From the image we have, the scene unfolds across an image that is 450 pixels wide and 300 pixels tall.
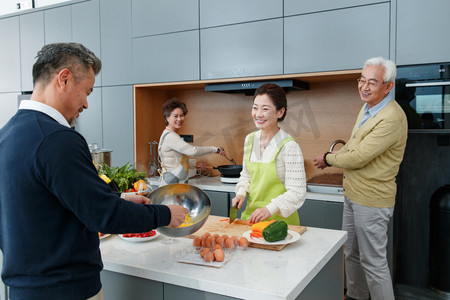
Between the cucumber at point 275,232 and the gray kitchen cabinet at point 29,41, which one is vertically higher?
the gray kitchen cabinet at point 29,41

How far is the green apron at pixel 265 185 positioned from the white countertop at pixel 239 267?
40 cm

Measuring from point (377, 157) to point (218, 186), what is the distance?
130 cm

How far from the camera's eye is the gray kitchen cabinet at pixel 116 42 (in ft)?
12.2

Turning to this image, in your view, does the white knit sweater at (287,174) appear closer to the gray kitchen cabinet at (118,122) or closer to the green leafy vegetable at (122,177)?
the green leafy vegetable at (122,177)

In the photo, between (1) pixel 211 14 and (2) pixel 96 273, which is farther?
(1) pixel 211 14

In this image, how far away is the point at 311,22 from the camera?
2.85 m

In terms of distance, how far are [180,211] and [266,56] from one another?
1.98 m

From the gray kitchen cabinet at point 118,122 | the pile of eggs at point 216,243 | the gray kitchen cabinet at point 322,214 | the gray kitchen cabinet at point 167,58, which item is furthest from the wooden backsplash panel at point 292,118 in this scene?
the pile of eggs at point 216,243

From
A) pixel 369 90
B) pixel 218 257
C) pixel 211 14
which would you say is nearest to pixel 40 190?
pixel 218 257

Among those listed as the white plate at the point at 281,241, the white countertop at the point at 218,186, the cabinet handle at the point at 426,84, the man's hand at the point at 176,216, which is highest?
the cabinet handle at the point at 426,84

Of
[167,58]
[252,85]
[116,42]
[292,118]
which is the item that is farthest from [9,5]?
[292,118]

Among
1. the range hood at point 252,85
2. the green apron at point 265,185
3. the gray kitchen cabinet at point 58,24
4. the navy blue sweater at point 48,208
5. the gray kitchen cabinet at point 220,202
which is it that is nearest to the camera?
the navy blue sweater at point 48,208

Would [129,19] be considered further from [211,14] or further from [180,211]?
[180,211]

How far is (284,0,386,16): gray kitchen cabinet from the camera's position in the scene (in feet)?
8.84
